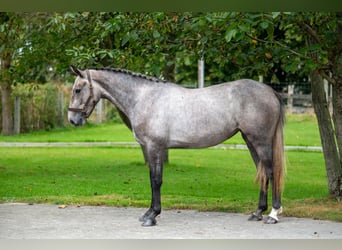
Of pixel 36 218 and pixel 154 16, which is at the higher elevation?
pixel 154 16

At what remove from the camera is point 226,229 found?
7113 mm

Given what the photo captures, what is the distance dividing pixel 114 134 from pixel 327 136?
510 inches

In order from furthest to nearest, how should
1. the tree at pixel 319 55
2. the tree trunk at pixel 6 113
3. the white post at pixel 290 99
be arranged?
the white post at pixel 290 99
the tree trunk at pixel 6 113
the tree at pixel 319 55

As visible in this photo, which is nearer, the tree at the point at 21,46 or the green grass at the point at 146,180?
the green grass at the point at 146,180

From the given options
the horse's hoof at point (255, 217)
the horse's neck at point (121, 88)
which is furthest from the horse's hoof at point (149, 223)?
the horse's neck at point (121, 88)

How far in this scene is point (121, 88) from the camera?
7.57m

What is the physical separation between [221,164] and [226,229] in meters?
7.16

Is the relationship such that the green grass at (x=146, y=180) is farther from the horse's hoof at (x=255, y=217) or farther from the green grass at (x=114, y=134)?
the green grass at (x=114, y=134)

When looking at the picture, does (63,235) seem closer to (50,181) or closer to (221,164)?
(50,181)

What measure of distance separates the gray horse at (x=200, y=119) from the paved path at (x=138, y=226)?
278 millimetres

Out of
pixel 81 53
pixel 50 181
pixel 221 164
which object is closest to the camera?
pixel 81 53

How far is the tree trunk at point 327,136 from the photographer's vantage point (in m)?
8.91

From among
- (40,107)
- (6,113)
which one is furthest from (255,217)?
(40,107)

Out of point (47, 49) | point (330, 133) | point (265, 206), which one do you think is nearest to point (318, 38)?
point (330, 133)
